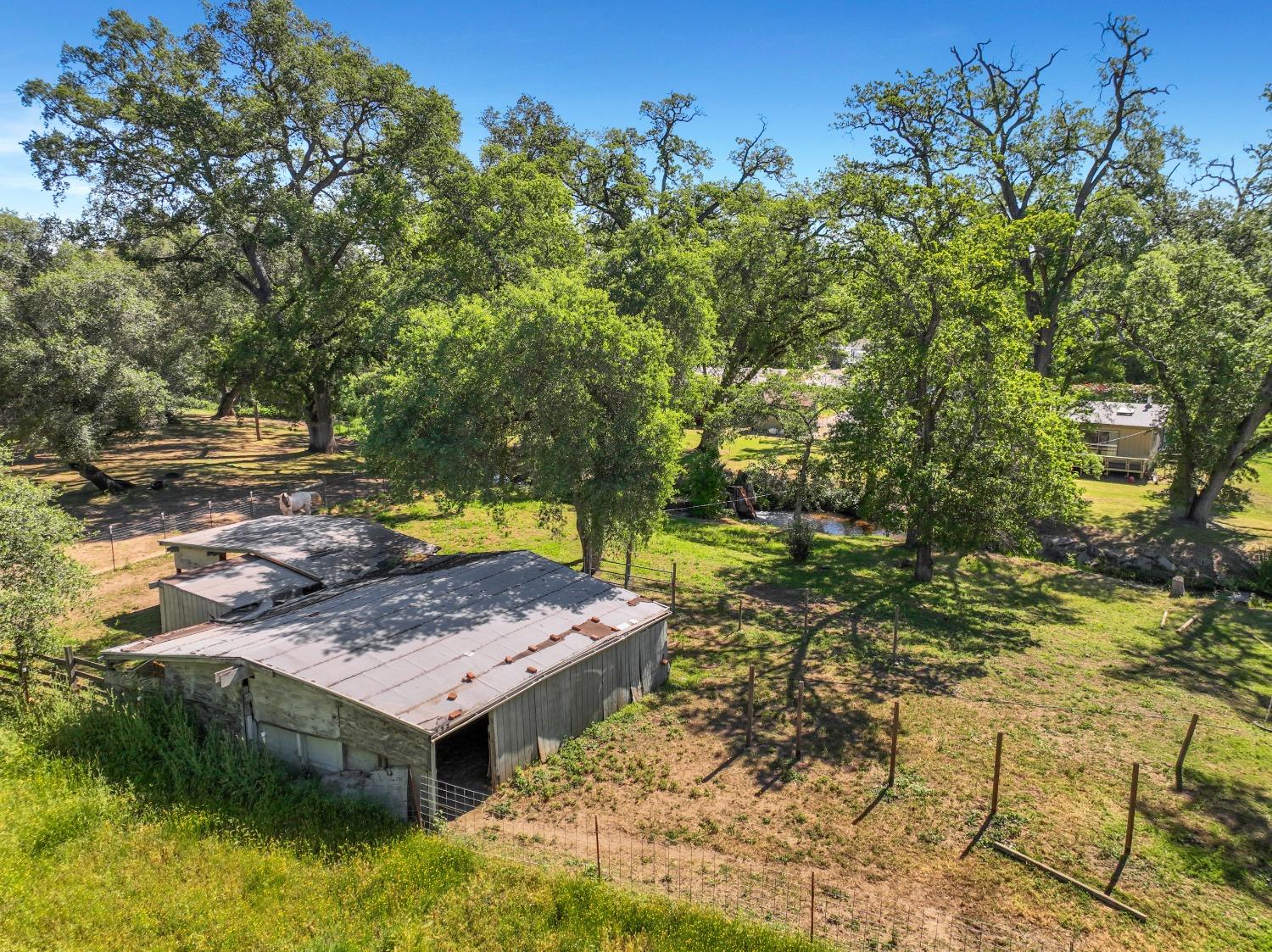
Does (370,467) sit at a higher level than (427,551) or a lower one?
higher

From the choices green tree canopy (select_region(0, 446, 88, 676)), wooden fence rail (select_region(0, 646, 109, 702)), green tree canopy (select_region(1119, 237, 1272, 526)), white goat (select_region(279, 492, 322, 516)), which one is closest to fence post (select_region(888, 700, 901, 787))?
wooden fence rail (select_region(0, 646, 109, 702))

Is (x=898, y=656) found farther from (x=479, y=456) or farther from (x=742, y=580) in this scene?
(x=479, y=456)

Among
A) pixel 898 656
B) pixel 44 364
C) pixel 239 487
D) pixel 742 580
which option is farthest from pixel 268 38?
pixel 898 656

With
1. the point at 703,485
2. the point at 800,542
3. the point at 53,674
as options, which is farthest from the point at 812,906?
the point at 703,485

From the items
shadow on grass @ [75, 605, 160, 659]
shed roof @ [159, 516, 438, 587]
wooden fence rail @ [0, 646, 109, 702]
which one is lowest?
shadow on grass @ [75, 605, 160, 659]

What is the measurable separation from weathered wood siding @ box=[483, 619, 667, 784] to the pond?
1747 centimetres

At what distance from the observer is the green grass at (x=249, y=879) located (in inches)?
391

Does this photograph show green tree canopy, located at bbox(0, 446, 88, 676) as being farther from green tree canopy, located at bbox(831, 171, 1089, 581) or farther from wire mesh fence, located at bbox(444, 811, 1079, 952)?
green tree canopy, located at bbox(831, 171, 1089, 581)

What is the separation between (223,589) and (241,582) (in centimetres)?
62

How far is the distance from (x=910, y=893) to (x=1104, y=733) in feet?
26.3

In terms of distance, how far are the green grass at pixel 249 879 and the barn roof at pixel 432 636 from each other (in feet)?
6.47

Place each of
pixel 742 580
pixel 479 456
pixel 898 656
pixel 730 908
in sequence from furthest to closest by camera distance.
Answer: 1. pixel 742 580
2. pixel 479 456
3. pixel 898 656
4. pixel 730 908

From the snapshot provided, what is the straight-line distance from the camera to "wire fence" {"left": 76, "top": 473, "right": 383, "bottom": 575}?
25.4m

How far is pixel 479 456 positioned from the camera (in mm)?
21453
